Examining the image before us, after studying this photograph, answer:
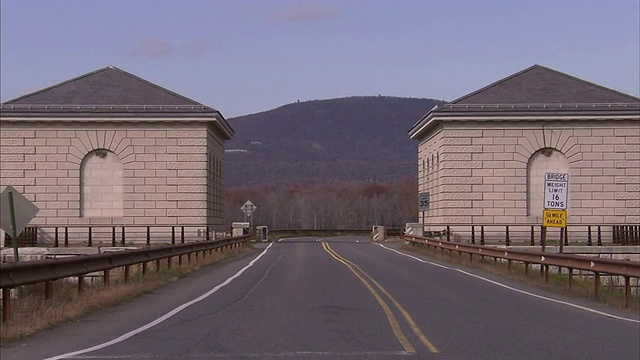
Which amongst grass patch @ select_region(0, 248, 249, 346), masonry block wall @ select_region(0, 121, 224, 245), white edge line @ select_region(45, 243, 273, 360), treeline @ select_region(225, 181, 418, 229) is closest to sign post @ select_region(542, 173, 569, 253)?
white edge line @ select_region(45, 243, 273, 360)

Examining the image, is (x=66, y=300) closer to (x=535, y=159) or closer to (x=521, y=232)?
(x=521, y=232)

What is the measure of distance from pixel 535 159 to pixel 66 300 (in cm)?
3848

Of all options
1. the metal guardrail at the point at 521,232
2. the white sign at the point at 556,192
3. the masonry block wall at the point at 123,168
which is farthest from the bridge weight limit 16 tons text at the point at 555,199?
the masonry block wall at the point at 123,168

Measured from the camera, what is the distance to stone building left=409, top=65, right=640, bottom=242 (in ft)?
167

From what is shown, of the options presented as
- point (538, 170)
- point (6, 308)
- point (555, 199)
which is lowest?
point (6, 308)

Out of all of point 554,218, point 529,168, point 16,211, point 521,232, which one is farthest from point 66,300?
point 529,168

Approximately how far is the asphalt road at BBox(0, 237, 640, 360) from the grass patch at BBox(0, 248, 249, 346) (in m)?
0.27

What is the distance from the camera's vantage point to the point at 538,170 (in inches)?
2040

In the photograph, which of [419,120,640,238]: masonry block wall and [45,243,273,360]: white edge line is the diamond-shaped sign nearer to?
[45,243,273,360]: white edge line

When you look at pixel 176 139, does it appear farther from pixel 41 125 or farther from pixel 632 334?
pixel 632 334

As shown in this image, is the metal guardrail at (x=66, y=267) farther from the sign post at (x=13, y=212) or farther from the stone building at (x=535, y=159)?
the stone building at (x=535, y=159)

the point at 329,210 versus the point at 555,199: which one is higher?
the point at 555,199

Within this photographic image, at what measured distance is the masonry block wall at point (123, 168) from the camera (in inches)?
2025

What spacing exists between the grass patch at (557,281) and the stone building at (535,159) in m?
12.2
